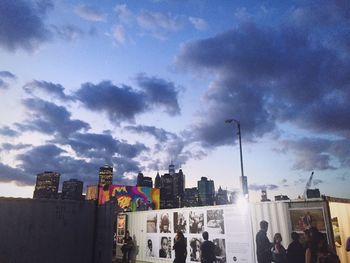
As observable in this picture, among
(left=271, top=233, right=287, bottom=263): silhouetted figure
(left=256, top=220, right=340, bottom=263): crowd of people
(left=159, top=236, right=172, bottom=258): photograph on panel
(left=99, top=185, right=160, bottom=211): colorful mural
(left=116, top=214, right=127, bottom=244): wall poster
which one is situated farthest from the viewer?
(left=99, top=185, right=160, bottom=211): colorful mural

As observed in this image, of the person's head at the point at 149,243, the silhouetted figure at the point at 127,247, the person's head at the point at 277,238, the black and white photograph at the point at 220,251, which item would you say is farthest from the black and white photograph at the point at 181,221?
the person's head at the point at 277,238

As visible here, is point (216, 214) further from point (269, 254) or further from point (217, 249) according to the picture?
point (269, 254)

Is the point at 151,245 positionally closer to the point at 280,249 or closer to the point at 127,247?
the point at 127,247

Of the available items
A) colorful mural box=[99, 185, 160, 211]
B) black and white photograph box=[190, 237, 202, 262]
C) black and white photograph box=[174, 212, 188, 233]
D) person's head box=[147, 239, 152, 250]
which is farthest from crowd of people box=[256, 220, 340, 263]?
colorful mural box=[99, 185, 160, 211]

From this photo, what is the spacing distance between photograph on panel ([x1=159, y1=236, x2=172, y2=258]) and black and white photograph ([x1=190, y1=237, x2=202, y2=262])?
8.09ft

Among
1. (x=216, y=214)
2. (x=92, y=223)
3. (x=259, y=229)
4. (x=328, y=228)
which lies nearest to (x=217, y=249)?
(x=216, y=214)

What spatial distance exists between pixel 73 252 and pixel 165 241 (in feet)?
37.4

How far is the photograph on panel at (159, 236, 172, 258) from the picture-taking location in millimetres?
21439

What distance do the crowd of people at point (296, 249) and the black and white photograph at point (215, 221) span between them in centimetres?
338

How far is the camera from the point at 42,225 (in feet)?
36.3

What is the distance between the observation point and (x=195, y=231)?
64.0 feet

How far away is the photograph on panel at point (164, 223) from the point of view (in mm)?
21772

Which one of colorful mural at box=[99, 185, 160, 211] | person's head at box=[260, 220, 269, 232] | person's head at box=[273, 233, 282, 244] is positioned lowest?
person's head at box=[273, 233, 282, 244]

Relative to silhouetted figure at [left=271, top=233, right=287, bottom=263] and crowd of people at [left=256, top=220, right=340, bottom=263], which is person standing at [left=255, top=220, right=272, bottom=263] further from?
silhouetted figure at [left=271, top=233, right=287, bottom=263]
